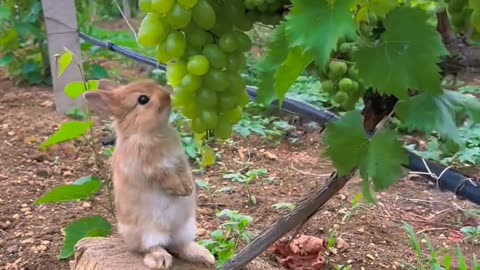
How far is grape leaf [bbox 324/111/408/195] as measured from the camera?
3.55 feet

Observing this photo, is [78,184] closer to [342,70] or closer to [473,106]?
[342,70]

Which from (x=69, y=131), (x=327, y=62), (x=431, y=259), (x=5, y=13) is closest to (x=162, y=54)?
(x=327, y=62)

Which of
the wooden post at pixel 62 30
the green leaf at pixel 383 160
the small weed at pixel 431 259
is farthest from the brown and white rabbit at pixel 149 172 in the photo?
the wooden post at pixel 62 30

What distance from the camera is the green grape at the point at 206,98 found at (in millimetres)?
1141

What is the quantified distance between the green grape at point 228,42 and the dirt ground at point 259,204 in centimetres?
113

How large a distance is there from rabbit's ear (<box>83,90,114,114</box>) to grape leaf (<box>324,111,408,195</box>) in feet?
1.75

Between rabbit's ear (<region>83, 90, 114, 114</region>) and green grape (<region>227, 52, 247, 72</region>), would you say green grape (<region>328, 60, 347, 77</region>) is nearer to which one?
green grape (<region>227, 52, 247, 72</region>)

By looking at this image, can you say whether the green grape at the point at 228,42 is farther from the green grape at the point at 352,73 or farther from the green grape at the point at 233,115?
the green grape at the point at 352,73

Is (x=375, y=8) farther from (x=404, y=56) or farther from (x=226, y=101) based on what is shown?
(x=226, y=101)

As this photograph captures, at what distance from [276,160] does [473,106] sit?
7.23 ft

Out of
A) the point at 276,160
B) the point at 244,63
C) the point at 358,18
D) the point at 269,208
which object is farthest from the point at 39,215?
the point at 358,18

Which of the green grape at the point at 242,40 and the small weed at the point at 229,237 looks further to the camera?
the small weed at the point at 229,237

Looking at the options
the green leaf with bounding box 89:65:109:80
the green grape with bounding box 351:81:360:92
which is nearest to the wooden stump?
the green grape with bounding box 351:81:360:92

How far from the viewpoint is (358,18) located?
1087 millimetres
